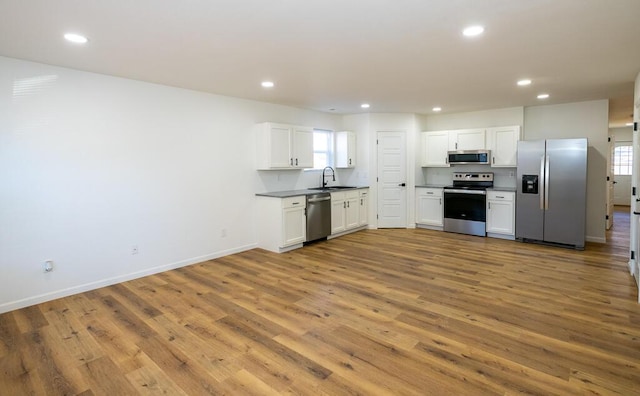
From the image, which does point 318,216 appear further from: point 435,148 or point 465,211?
point 435,148

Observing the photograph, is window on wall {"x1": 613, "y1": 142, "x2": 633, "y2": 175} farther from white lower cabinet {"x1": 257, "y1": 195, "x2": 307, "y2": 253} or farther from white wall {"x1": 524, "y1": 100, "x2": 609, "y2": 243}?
white lower cabinet {"x1": 257, "y1": 195, "x2": 307, "y2": 253}

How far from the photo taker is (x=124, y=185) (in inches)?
164

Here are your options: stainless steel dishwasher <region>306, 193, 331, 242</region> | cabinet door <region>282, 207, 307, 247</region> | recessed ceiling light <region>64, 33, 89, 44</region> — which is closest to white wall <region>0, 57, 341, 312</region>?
cabinet door <region>282, 207, 307, 247</region>

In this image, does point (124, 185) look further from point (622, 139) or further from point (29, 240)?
point (622, 139)

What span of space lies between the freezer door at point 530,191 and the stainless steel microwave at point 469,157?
76cm

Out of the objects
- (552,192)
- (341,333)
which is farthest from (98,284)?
(552,192)

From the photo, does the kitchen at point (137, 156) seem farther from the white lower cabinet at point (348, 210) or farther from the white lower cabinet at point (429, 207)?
the white lower cabinet at point (429, 207)

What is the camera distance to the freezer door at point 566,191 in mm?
5367

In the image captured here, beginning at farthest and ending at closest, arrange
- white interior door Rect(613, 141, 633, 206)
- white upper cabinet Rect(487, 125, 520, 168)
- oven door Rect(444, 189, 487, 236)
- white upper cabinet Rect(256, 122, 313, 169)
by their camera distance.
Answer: white interior door Rect(613, 141, 633, 206) → oven door Rect(444, 189, 487, 236) → white upper cabinet Rect(487, 125, 520, 168) → white upper cabinet Rect(256, 122, 313, 169)

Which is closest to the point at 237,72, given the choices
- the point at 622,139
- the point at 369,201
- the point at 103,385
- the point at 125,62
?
the point at 125,62

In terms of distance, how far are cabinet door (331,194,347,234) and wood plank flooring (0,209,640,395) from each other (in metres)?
1.76

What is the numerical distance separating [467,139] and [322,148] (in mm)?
2988

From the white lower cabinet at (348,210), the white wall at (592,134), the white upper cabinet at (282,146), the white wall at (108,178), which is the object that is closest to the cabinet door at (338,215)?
the white lower cabinet at (348,210)

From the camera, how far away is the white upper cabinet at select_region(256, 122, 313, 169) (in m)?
5.61
